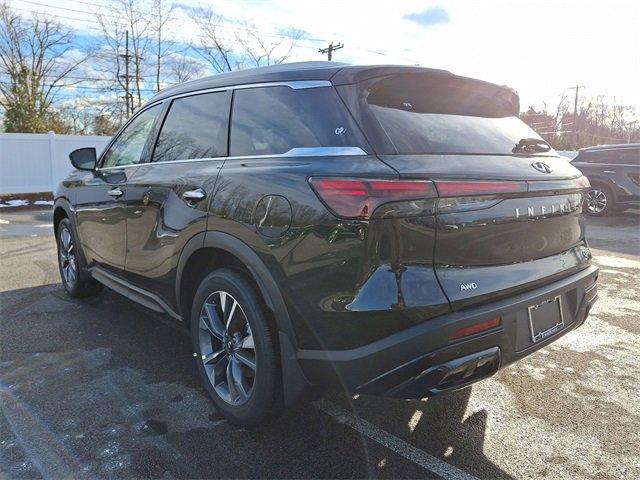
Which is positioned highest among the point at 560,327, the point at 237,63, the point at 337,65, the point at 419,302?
the point at 237,63

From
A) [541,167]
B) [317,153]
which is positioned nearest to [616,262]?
[541,167]

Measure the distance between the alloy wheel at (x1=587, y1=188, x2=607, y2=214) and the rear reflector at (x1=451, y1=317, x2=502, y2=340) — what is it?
10835 mm

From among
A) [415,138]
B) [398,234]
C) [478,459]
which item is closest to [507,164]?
[415,138]

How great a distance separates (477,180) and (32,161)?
1755 cm

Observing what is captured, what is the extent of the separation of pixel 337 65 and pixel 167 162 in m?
1.44

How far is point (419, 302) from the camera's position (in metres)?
2.02

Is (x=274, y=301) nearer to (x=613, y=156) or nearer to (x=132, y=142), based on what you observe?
(x=132, y=142)

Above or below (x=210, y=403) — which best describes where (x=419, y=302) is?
above

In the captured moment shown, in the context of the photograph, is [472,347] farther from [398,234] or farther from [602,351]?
[602,351]

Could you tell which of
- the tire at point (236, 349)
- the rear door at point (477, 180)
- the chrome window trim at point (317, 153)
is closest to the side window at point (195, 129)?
the chrome window trim at point (317, 153)

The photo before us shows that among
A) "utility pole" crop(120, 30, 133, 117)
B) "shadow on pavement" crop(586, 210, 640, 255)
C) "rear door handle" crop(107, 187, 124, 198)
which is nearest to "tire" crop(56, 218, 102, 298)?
"rear door handle" crop(107, 187, 124, 198)

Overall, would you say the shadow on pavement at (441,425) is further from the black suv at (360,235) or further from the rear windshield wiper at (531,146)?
the rear windshield wiper at (531,146)

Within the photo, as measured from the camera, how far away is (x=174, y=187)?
3072mm

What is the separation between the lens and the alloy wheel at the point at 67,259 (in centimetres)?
493
